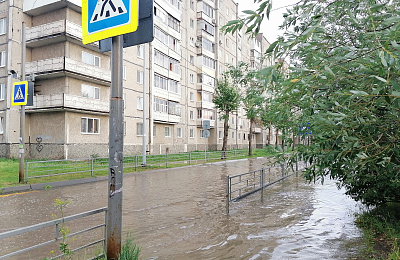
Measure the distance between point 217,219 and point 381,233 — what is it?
373 centimetres

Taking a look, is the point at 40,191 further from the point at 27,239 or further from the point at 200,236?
the point at 200,236

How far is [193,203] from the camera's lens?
10.4 metres

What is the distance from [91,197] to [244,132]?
50003 millimetres

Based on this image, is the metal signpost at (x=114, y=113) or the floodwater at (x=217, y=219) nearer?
the metal signpost at (x=114, y=113)

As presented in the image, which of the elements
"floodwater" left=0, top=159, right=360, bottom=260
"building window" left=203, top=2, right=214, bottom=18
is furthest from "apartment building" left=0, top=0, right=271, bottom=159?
"floodwater" left=0, top=159, right=360, bottom=260

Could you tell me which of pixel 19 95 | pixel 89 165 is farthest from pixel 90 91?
pixel 19 95

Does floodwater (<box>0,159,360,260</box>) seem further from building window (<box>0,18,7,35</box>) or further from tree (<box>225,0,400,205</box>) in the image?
→ building window (<box>0,18,7,35</box>)

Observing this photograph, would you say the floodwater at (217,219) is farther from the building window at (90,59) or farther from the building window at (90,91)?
the building window at (90,59)

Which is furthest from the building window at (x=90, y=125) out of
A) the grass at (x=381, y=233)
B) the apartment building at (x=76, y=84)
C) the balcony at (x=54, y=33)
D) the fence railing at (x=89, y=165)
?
the grass at (x=381, y=233)

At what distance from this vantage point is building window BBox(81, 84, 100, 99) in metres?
25.3

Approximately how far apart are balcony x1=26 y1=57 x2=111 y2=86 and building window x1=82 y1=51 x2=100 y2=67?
1199 mm

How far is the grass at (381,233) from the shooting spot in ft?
17.3

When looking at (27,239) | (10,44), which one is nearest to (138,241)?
(27,239)

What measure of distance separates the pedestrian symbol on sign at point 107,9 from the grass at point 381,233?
5.16m
